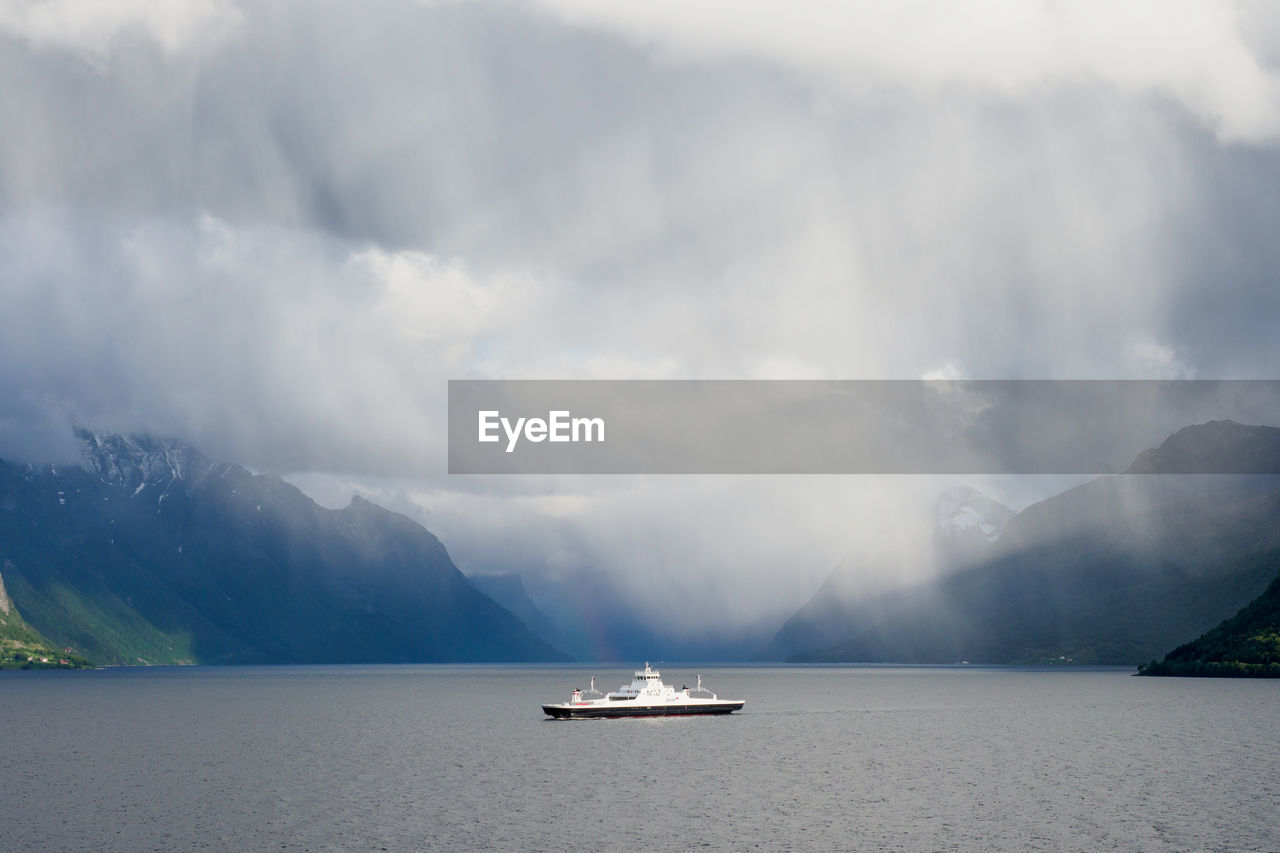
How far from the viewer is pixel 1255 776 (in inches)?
5531

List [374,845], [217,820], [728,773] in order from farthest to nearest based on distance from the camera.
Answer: [728,773], [217,820], [374,845]

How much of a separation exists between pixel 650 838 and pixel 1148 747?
106m

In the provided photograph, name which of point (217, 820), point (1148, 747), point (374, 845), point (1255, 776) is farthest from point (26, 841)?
point (1148, 747)

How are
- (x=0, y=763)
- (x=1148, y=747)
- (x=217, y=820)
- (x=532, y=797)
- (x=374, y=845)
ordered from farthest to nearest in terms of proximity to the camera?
(x=1148, y=747)
(x=0, y=763)
(x=532, y=797)
(x=217, y=820)
(x=374, y=845)

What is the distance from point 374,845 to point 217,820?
22.4m

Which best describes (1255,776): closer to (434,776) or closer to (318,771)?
(434,776)

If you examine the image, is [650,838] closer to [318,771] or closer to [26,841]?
[26,841]

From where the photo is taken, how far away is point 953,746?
186250mm

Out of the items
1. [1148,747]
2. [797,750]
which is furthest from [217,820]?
[1148,747]

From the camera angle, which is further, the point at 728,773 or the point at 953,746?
the point at 953,746

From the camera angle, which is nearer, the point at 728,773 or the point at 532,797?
the point at 532,797

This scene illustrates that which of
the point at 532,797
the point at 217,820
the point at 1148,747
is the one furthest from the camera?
the point at 1148,747

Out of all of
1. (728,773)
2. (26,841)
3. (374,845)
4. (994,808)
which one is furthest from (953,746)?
(26,841)

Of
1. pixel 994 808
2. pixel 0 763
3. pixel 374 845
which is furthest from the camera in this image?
pixel 0 763
